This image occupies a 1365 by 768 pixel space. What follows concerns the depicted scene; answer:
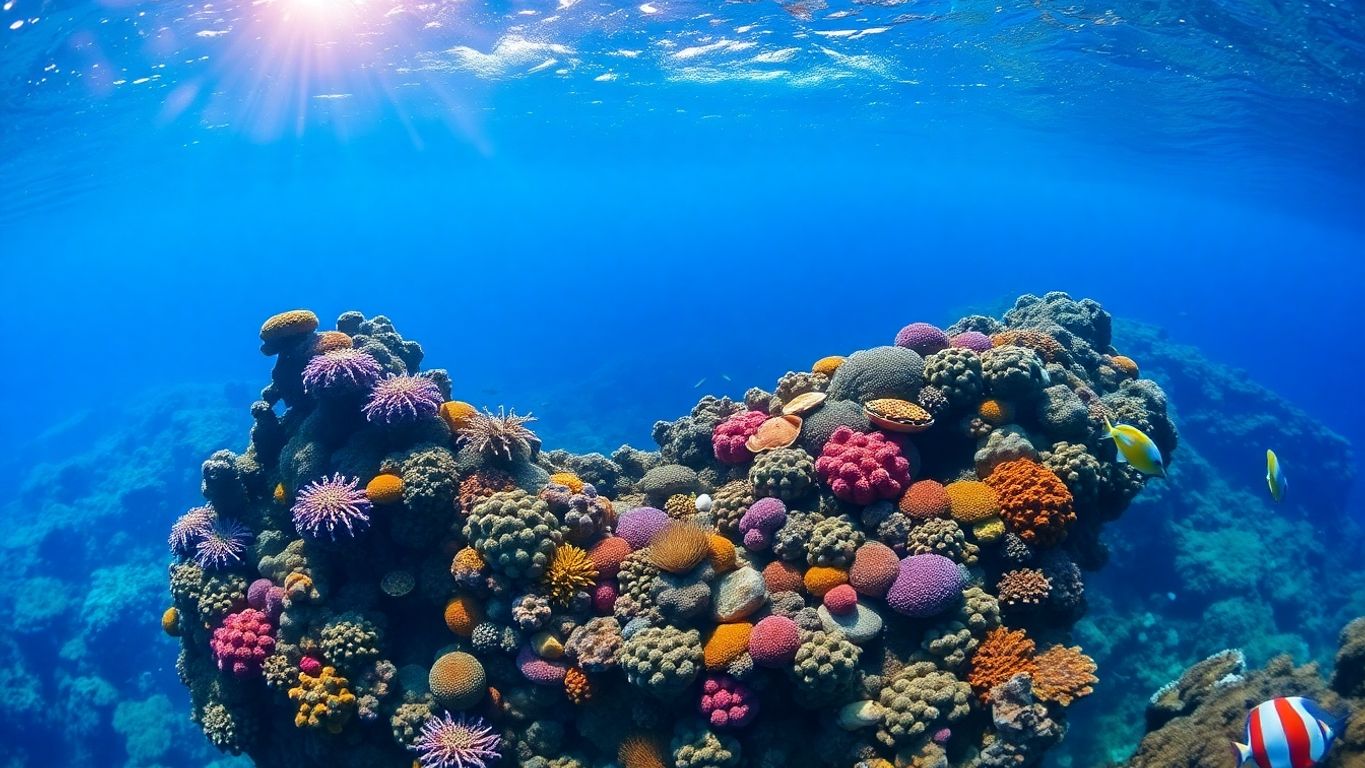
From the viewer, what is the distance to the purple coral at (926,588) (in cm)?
651

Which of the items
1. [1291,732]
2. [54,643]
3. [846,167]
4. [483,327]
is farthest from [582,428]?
[846,167]

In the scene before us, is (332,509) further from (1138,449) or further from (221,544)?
(1138,449)

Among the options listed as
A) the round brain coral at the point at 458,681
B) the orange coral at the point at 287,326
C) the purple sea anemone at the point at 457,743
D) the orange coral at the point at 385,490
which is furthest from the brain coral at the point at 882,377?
the orange coral at the point at 287,326

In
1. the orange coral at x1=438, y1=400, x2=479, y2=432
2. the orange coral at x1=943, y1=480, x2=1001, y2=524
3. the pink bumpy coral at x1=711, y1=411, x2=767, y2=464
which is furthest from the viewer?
the pink bumpy coral at x1=711, y1=411, x2=767, y2=464

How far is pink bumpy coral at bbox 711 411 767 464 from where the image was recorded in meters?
8.87

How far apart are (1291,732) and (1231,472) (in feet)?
96.9

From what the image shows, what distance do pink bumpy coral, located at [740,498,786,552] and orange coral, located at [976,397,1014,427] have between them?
2.90 meters

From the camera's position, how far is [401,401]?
26.0ft

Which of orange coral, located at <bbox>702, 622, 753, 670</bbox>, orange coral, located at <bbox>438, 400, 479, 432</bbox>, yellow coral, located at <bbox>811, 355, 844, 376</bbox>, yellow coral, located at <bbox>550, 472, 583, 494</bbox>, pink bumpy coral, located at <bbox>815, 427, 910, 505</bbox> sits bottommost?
orange coral, located at <bbox>702, 622, 753, 670</bbox>

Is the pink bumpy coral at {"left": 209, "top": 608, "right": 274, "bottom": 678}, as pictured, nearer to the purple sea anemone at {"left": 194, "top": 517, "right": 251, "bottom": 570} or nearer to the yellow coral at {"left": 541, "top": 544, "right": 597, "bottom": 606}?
the purple sea anemone at {"left": 194, "top": 517, "right": 251, "bottom": 570}

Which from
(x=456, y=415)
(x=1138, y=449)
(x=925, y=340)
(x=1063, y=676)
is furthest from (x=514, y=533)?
(x=1138, y=449)

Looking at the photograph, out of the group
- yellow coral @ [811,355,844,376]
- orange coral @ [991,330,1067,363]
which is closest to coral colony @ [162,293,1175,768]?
yellow coral @ [811,355,844,376]

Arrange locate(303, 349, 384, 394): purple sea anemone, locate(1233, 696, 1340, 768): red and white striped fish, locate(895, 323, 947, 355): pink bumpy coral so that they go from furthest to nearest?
1. locate(895, 323, 947, 355): pink bumpy coral
2. locate(303, 349, 384, 394): purple sea anemone
3. locate(1233, 696, 1340, 768): red and white striped fish

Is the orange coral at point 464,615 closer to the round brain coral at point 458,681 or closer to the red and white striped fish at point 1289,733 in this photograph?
the round brain coral at point 458,681
